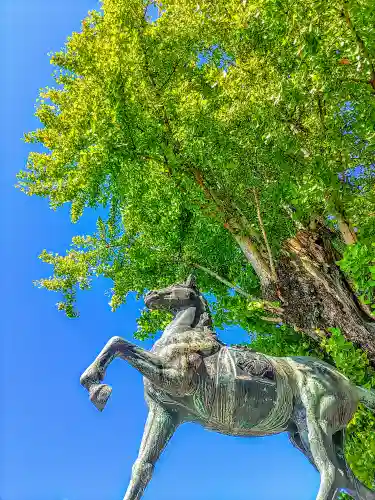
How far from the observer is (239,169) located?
11.0m

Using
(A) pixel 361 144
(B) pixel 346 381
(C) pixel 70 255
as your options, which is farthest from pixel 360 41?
(C) pixel 70 255

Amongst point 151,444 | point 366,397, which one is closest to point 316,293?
point 366,397

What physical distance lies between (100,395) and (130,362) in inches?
17.4

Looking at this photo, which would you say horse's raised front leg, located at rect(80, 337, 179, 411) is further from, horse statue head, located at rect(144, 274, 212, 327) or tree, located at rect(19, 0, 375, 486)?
tree, located at rect(19, 0, 375, 486)

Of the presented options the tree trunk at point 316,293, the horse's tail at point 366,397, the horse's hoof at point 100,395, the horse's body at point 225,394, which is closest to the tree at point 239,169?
the tree trunk at point 316,293

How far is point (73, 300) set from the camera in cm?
1488

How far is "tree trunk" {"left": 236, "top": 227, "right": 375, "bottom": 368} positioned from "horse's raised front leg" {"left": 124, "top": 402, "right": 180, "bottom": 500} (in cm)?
567

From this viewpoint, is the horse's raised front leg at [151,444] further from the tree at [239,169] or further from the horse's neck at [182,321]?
the tree at [239,169]

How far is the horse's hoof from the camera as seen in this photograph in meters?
4.97

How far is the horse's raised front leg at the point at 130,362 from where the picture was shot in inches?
199

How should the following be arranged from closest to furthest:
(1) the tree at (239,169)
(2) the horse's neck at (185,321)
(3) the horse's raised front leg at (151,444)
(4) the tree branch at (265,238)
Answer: (3) the horse's raised front leg at (151,444)
(2) the horse's neck at (185,321)
(1) the tree at (239,169)
(4) the tree branch at (265,238)

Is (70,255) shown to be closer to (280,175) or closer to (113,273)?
(113,273)

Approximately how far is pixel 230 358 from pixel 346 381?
1446 mm

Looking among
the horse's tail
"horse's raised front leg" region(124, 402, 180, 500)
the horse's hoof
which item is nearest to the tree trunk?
the horse's tail
